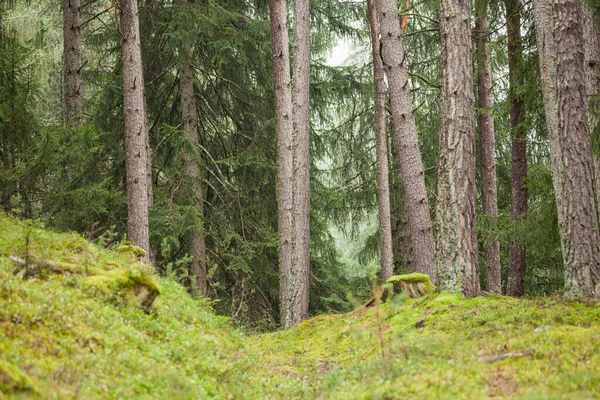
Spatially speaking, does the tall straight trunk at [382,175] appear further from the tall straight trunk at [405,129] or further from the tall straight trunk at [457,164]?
the tall straight trunk at [457,164]

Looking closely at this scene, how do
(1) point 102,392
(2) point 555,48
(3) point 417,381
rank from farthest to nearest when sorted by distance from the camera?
(2) point 555,48 < (3) point 417,381 < (1) point 102,392

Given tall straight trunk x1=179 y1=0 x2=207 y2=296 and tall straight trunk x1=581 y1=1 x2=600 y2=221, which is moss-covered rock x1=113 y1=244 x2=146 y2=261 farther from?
tall straight trunk x1=581 y1=1 x2=600 y2=221

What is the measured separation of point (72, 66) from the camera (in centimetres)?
1446

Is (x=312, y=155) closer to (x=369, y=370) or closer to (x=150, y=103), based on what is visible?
(x=150, y=103)

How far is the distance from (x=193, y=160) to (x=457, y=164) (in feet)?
28.0

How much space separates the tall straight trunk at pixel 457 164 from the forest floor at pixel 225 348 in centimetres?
48

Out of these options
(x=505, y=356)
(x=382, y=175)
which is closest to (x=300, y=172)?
(x=382, y=175)

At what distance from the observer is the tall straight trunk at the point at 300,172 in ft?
42.3

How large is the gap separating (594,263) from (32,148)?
1015 cm

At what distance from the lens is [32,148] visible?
11633mm

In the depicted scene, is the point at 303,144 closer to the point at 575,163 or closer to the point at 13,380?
the point at 575,163

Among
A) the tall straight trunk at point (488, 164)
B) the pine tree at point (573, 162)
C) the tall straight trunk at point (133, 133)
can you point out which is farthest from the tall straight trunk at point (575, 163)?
the tall straight trunk at point (133, 133)

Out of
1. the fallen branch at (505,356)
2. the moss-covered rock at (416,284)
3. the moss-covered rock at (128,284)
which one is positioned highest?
the moss-covered rock at (128,284)

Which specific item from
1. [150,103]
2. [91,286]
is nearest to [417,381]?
[91,286]
